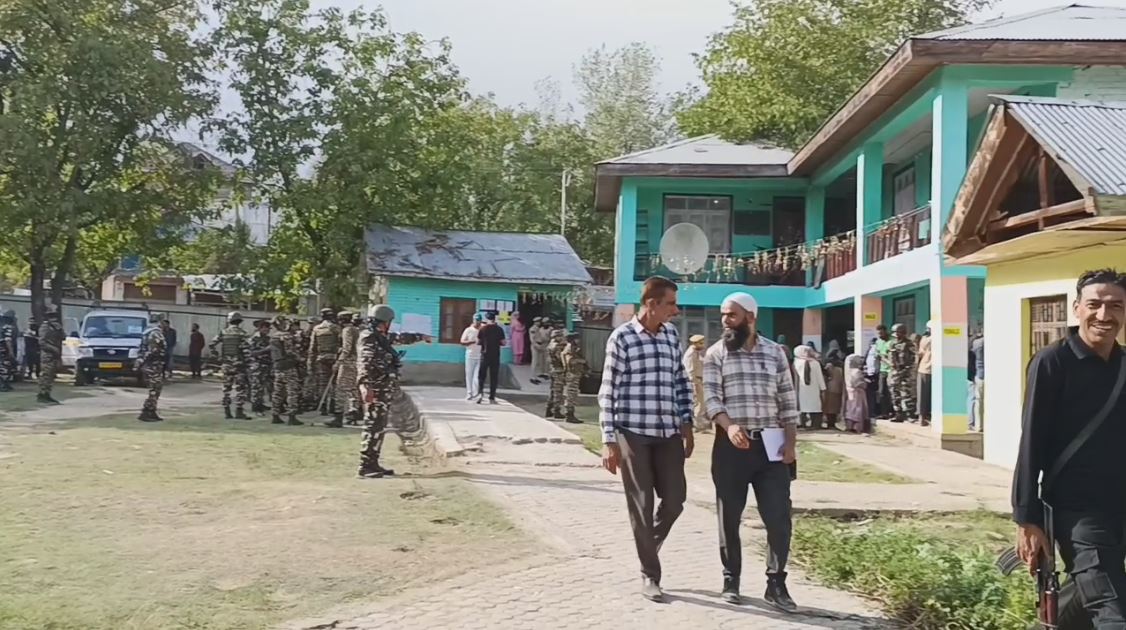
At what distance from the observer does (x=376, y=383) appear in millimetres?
10773

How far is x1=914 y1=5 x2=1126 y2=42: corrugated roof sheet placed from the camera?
1567 centimetres

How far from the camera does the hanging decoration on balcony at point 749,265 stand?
80.1 ft

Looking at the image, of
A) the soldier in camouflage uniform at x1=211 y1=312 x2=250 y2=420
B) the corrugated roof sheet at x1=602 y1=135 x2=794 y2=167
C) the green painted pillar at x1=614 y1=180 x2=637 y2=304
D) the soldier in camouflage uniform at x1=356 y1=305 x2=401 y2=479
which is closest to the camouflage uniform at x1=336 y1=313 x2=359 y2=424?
the soldier in camouflage uniform at x1=211 y1=312 x2=250 y2=420

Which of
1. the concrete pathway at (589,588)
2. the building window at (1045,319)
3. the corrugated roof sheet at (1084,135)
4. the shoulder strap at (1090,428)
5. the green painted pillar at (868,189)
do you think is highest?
the green painted pillar at (868,189)

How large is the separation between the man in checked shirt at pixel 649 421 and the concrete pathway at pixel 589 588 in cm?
36

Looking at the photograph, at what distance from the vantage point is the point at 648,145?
4841 cm

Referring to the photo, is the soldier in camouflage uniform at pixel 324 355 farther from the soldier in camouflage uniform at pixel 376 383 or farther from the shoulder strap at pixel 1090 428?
the shoulder strap at pixel 1090 428

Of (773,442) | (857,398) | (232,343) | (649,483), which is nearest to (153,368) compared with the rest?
(232,343)

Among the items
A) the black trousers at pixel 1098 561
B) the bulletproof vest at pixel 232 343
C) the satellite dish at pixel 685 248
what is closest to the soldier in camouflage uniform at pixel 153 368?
the bulletproof vest at pixel 232 343

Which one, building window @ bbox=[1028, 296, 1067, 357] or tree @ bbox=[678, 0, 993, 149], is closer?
building window @ bbox=[1028, 296, 1067, 357]

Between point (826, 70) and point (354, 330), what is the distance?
20713 mm

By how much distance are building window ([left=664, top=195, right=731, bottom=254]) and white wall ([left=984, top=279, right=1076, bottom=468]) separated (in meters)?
13.3

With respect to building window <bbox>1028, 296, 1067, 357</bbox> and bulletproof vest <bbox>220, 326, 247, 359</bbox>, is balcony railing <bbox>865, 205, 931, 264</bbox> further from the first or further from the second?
bulletproof vest <bbox>220, 326, 247, 359</bbox>

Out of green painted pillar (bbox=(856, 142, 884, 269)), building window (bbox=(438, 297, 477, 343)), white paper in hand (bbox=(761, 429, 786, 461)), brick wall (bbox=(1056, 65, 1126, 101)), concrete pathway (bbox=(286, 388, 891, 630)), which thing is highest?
brick wall (bbox=(1056, 65, 1126, 101))
